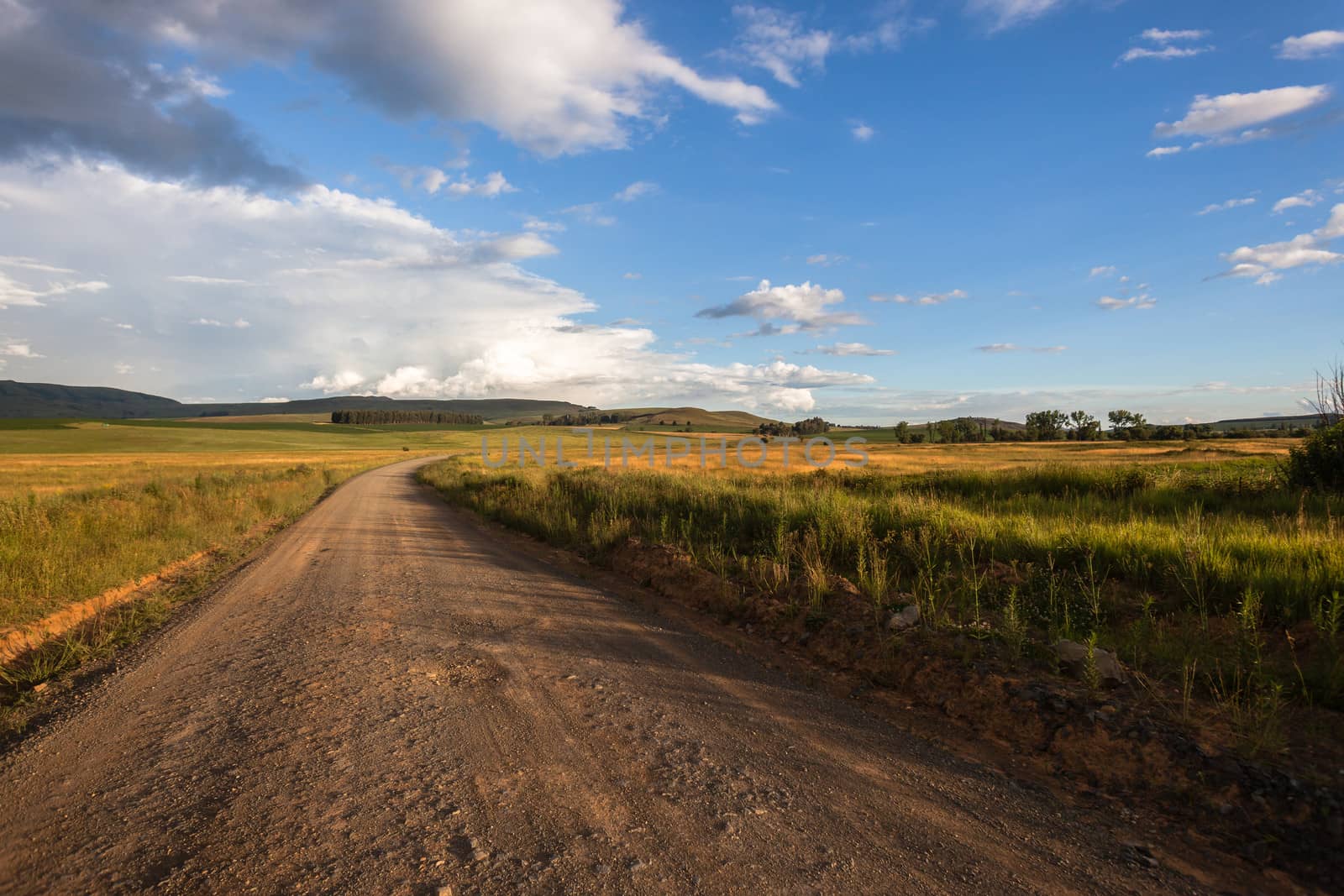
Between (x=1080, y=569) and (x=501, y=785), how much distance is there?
7506 mm

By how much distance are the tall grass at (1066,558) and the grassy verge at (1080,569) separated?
0.09 feet

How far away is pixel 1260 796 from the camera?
11.2ft

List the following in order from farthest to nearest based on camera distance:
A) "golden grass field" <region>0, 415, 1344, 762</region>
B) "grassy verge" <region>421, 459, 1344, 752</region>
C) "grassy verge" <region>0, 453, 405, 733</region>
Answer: "grassy verge" <region>0, 453, 405, 733</region>
"golden grass field" <region>0, 415, 1344, 762</region>
"grassy verge" <region>421, 459, 1344, 752</region>

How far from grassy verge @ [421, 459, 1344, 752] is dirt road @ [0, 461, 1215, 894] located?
204cm

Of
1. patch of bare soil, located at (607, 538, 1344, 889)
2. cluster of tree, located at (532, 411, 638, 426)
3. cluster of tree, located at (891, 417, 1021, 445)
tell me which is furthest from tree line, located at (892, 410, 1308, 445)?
patch of bare soil, located at (607, 538, 1344, 889)

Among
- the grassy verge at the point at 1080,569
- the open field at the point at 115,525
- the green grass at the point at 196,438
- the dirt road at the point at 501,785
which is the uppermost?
the grassy verge at the point at 1080,569

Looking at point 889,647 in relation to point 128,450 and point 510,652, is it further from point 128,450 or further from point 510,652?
point 128,450

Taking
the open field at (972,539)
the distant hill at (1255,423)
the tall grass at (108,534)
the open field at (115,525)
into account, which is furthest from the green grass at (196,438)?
the distant hill at (1255,423)

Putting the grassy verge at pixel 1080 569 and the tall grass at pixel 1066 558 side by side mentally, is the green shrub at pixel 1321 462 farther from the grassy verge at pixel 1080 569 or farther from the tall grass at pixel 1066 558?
the grassy verge at pixel 1080 569

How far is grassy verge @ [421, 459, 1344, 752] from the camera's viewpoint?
501 centimetres

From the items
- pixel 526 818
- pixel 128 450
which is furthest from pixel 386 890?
pixel 128 450

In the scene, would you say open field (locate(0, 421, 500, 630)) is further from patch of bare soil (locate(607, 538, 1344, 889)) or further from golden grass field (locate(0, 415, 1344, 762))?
patch of bare soil (locate(607, 538, 1344, 889))

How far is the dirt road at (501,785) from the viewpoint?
2904mm

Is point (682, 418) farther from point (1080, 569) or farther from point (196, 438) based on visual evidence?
point (1080, 569)
